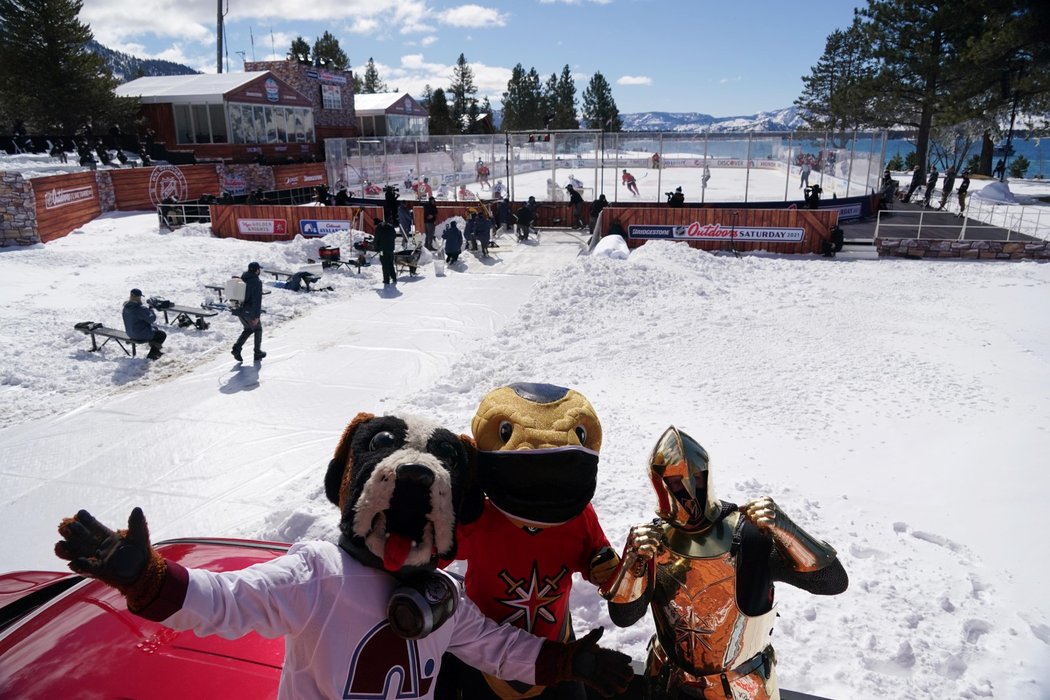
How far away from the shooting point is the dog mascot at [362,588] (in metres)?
1.54

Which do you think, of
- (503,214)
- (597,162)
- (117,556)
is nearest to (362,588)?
(117,556)

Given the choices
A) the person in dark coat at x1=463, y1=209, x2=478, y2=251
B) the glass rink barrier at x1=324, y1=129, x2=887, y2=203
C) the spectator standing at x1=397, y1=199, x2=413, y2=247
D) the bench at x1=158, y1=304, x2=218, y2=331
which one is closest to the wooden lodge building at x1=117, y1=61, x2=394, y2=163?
the glass rink barrier at x1=324, y1=129, x2=887, y2=203

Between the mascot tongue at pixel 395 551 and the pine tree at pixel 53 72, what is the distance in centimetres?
4071

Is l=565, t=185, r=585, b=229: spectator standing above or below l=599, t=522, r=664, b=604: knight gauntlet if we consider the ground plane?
above

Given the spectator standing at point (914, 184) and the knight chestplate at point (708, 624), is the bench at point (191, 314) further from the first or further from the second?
the spectator standing at point (914, 184)

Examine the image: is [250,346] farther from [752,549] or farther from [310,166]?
[310,166]

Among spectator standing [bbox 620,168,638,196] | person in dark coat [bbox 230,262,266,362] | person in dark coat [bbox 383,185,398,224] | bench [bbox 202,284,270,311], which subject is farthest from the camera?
spectator standing [bbox 620,168,638,196]

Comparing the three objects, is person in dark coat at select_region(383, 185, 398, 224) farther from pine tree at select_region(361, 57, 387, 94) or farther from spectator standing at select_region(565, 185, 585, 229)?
pine tree at select_region(361, 57, 387, 94)

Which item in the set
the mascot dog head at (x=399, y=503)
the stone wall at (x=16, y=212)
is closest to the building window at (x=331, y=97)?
the stone wall at (x=16, y=212)

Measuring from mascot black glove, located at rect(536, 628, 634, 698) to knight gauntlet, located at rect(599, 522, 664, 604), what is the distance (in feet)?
0.52

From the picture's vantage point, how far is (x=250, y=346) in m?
9.74

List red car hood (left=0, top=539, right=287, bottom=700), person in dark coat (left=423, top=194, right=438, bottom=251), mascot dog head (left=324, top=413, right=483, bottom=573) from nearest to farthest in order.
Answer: mascot dog head (left=324, top=413, right=483, bottom=573)
red car hood (left=0, top=539, right=287, bottom=700)
person in dark coat (left=423, top=194, right=438, bottom=251)

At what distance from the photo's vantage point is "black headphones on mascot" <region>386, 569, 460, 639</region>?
5.22ft

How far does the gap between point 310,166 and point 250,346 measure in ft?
83.9
